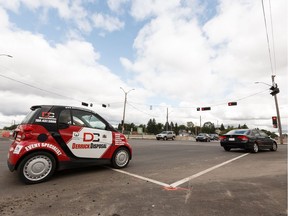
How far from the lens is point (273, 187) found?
173 inches

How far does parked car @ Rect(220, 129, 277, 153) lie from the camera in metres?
11.5

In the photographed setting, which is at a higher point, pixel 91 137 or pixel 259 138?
pixel 259 138

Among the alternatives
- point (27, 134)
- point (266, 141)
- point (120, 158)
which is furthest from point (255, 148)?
point (27, 134)

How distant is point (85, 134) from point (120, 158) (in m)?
1.49

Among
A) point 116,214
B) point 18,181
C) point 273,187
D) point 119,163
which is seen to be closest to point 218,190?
point 273,187

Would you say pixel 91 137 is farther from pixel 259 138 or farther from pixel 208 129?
pixel 208 129

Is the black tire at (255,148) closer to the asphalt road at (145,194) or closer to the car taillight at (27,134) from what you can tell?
the asphalt road at (145,194)

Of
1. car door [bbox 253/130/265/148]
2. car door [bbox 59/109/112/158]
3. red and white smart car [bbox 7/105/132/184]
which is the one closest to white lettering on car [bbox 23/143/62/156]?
red and white smart car [bbox 7/105/132/184]

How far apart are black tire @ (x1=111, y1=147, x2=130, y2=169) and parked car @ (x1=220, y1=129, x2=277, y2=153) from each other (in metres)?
A: 8.17

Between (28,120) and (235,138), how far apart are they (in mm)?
11061

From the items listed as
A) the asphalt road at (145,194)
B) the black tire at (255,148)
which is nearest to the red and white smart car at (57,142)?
the asphalt road at (145,194)

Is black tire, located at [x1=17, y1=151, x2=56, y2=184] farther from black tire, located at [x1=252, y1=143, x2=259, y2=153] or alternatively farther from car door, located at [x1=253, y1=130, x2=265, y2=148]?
car door, located at [x1=253, y1=130, x2=265, y2=148]

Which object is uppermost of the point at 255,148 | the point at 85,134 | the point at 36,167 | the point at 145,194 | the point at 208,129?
the point at 208,129

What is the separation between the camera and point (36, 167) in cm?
448
